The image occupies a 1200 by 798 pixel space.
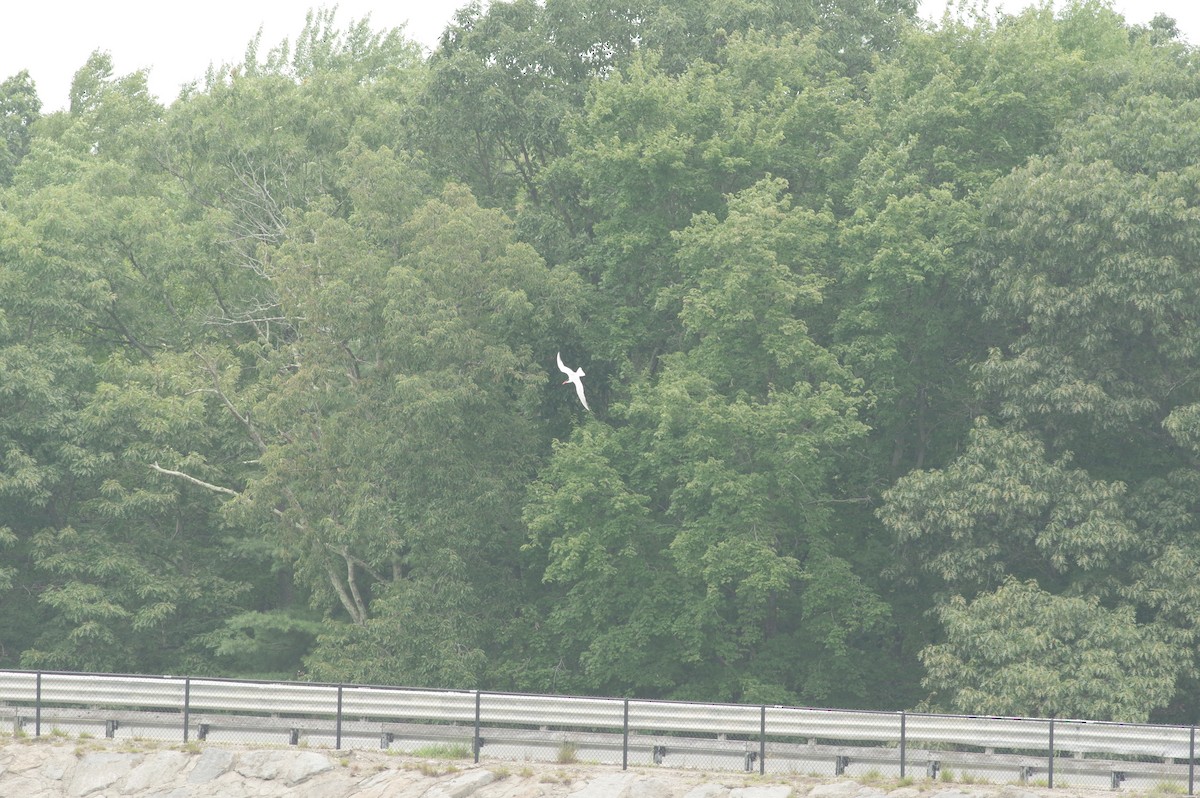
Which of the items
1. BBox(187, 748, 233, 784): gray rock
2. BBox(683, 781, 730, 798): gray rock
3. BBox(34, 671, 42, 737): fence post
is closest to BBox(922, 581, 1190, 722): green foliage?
BBox(683, 781, 730, 798): gray rock

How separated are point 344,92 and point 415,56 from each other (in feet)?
90.4

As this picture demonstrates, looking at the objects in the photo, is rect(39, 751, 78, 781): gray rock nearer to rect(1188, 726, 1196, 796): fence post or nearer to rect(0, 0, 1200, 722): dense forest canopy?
rect(0, 0, 1200, 722): dense forest canopy

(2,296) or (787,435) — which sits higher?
(2,296)

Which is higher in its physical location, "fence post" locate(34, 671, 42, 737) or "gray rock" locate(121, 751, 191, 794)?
"fence post" locate(34, 671, 42, 737)

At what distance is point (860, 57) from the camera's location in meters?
51.7

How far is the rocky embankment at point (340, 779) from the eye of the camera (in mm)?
24328

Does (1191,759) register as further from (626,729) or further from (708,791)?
(626,729)

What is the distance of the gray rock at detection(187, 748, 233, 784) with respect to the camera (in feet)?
85.0

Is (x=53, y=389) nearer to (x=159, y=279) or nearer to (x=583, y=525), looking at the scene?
(x=159, y=279)

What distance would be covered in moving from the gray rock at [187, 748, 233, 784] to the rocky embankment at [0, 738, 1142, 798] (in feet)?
0.05

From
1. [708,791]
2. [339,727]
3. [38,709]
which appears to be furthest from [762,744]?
[38,709]

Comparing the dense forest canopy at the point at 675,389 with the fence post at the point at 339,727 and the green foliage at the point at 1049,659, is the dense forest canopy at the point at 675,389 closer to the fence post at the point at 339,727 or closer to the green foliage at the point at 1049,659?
the green foliage at the point at 1049,659

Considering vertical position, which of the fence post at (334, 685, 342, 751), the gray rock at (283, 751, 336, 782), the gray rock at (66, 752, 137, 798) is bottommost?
the gray rock at (66, 752, 137, 798)

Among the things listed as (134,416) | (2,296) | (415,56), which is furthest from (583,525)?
(415,56)
